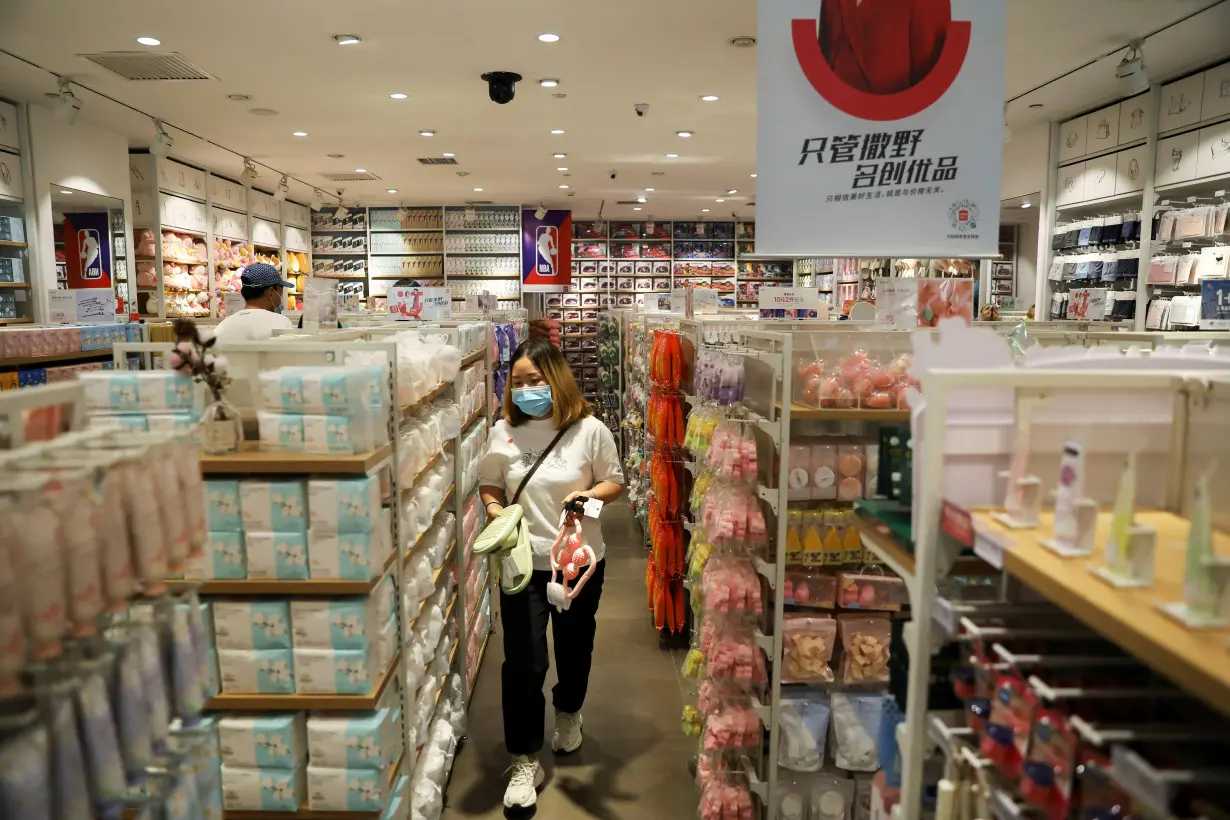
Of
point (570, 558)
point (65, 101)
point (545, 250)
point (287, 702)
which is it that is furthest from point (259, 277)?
point (545, 250)

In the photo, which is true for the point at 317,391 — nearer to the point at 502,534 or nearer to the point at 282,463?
the point at 282,463

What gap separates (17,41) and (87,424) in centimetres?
573

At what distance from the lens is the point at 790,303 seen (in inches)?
177

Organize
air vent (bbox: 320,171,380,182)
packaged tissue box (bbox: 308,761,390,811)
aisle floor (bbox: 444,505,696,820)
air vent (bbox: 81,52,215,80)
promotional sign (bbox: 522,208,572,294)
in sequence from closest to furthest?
packaged tissue box (bbox: 308,761,390,811)
aisle floor (bbox: 444,505,696,820)
air vent (bbox: 81,52,215,80)
air vent (bbox: 320,171,380,182)
promotional sign (bbox: 522,208,572,294)

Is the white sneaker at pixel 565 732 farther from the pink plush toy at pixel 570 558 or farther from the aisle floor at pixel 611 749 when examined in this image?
the pink plush toy at pixel 570 558

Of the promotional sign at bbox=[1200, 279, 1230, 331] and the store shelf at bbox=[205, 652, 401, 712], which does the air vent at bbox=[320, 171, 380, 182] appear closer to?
the promotional sign at bbox=[1200, 279, 1230, 331]

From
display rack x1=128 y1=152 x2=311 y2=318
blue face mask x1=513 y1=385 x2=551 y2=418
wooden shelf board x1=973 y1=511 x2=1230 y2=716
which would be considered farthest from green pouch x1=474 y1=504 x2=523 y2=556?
display rack x1=128 y1=152 x2=311 y2=318

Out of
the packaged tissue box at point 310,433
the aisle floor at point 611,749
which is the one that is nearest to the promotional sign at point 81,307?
the aisle floor at point 611,749

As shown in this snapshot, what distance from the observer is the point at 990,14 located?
7.97ft

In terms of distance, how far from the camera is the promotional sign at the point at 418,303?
5.61 metres

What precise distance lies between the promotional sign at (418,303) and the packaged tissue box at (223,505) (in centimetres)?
356

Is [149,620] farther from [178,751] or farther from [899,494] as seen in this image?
[899,494]

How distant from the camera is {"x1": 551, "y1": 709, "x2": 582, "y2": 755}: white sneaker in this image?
11.8 feet

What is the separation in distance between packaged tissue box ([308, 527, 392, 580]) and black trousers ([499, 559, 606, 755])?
1084 mm
